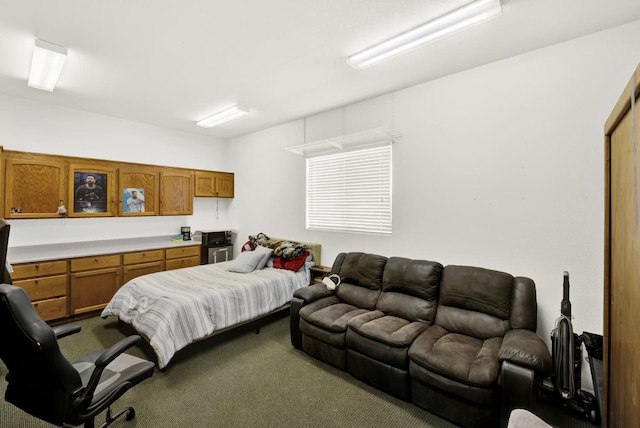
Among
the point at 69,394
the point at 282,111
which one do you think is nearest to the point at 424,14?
the point at 282,111

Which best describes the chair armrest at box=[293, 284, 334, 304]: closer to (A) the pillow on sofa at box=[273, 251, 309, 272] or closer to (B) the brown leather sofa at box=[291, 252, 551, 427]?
(B) the brown leather sofa at box=[291, 252, 551, 427]

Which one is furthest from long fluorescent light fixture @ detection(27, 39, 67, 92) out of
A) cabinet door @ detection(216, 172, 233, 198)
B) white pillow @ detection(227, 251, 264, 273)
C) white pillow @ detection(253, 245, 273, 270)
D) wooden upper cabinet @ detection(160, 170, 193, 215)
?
white pillow @ detection(253, 245, 273, 270)

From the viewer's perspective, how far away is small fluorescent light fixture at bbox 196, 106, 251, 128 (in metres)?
3.92

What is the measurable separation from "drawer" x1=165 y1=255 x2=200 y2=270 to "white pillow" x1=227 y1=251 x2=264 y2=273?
1.17m

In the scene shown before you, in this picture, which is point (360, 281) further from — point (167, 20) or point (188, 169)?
point (188, 169)

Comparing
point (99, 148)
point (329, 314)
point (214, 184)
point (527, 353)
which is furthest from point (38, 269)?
point (527, 353)

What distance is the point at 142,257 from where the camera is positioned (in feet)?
14.1

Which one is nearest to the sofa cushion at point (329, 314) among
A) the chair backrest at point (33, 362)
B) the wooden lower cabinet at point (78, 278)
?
the chair backrest at point (33, 362)

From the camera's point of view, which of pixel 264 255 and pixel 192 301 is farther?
pixel 264 255

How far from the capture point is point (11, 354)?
Result: 4.78ft

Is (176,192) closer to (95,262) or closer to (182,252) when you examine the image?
(182,252)

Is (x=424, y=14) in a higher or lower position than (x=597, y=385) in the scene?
higher

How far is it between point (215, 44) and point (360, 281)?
9.12 feet

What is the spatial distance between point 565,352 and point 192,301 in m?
3.23
